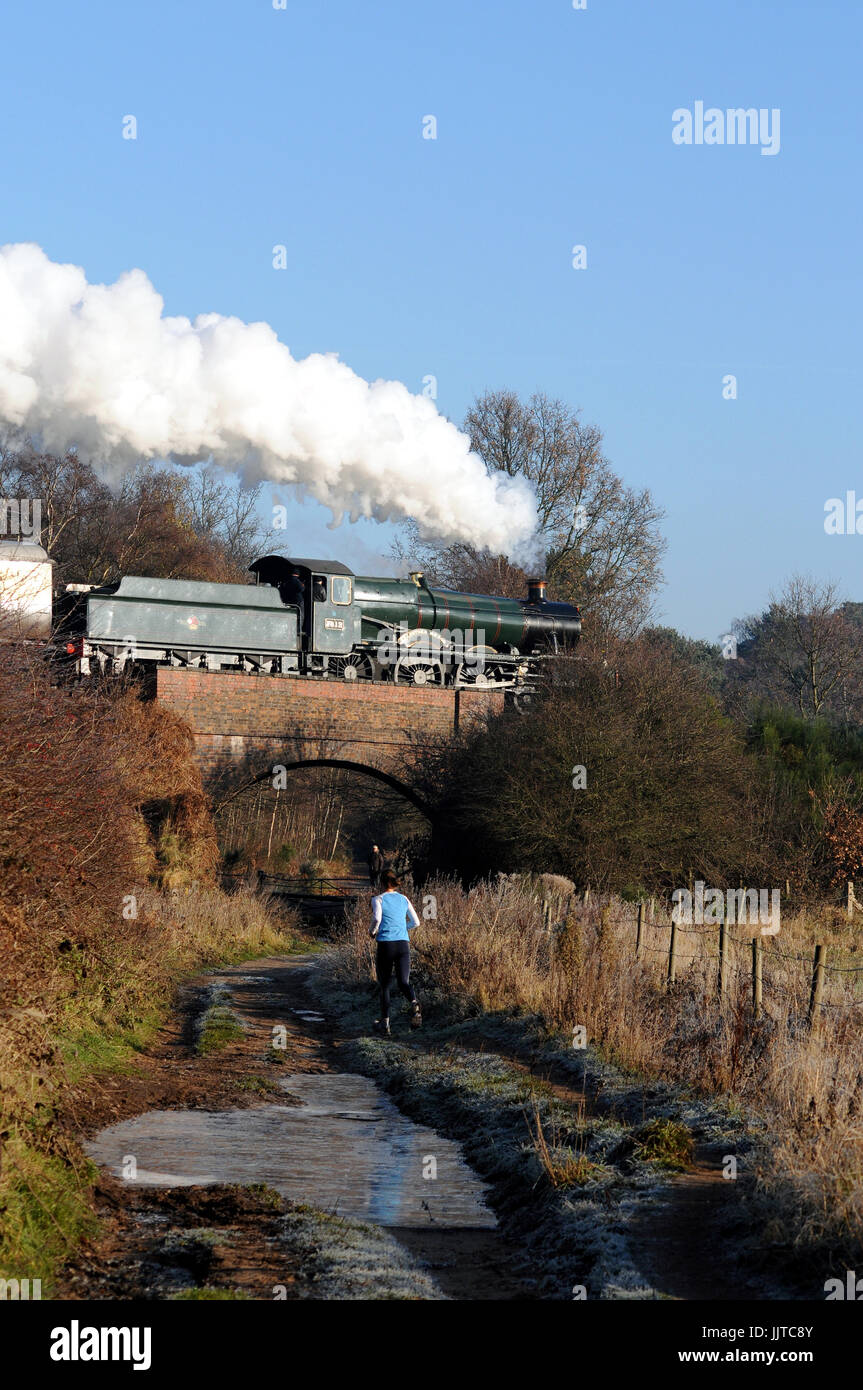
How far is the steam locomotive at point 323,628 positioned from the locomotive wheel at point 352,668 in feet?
0.09

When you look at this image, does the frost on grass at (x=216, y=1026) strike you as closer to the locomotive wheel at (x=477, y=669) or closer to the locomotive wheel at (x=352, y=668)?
the locomotive wheel at (x=352, y=668)

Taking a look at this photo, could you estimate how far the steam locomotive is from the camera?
3095cm

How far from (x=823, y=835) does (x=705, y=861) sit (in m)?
4.25

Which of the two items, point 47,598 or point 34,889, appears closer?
point 34,889

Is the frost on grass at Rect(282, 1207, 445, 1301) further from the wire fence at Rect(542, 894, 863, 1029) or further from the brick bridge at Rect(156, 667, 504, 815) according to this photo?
the brick bridge at Rect(156, 667, 504, 815)

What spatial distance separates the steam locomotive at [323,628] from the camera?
31.0 meters

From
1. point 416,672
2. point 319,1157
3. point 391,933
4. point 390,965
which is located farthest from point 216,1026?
point 416,672

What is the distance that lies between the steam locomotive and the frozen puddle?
66.2 feet

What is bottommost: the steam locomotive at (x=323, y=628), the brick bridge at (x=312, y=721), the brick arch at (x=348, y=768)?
the brick arch at (x=348, y=768)

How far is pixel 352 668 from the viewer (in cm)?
3478

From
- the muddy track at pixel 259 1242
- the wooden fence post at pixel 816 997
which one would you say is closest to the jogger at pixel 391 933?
the muddy track at pixel 259 1242
